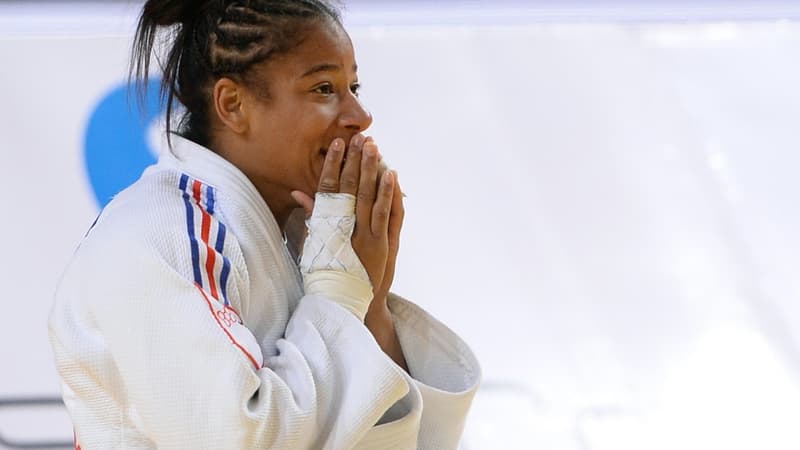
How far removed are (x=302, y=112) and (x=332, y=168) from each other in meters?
0.08

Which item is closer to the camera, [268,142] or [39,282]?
[268,142]

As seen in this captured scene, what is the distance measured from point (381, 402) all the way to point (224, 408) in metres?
0.15

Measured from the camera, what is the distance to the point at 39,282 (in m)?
2.13

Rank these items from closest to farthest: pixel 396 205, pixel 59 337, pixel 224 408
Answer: pixel 224 408, pixel 59 337, pixel 396 205

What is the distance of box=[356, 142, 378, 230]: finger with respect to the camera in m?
1.30

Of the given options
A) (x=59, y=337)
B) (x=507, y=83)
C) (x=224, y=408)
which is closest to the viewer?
(x=224, y=408)

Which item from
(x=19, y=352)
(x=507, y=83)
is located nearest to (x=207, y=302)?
(x=19, y=352)

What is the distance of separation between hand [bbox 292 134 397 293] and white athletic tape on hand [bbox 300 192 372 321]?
0.03ft

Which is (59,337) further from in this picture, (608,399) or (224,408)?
(608,399)

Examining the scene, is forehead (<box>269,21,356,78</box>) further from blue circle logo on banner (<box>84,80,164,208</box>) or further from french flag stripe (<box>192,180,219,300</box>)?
blue circle logo on banner (<box>84,80,164,208</box>)

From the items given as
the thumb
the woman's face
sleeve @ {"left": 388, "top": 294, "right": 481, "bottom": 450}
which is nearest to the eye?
the woman's face

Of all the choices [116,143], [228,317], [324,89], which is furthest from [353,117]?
[116,143]

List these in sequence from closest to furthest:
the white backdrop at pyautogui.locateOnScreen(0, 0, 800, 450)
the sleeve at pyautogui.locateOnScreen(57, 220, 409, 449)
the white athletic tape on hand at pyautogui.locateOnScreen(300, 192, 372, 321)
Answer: the sleeve at pyautogui.locateOnScreen(57, 220, 409, 449) < the white athletic tape on hand at pyautogui.locateOnScreen(300, 192, 372, 321) < the white backdrop at pyautogui.locateOnScreen(0, 0, 800, 450)

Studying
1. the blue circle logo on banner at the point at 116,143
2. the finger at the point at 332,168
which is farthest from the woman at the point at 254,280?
the blue circle logo on banner at the point at 116,143
